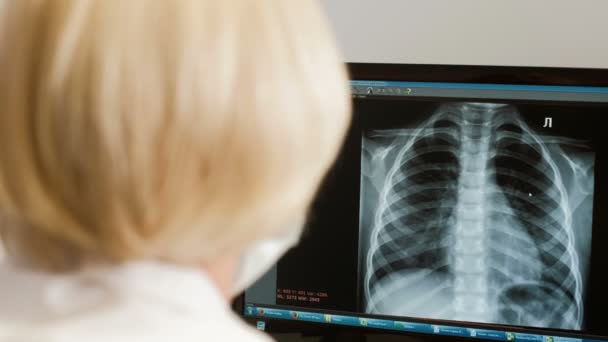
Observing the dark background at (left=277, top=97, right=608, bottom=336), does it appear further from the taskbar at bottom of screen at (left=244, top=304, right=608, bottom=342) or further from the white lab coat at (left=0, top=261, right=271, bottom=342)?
the white lab coat at (left=0, top=261, right=271, bottom=342)

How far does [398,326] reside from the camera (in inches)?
36.4

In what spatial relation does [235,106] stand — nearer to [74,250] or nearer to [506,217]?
[74,250]

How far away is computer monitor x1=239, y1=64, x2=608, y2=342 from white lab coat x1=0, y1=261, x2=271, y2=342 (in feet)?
1.44

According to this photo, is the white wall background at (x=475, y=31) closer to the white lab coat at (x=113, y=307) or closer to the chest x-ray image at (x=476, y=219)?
the chest x-ray image at (x=476, y=219)

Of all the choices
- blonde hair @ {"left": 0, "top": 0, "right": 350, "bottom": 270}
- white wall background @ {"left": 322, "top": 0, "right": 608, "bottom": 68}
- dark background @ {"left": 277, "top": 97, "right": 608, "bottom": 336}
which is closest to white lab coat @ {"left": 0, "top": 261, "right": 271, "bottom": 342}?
blonde hair @ {"left": 0, "top": 0, "right": 350, "bottom": 270}

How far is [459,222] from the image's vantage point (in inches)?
34.9

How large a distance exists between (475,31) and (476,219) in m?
0.35

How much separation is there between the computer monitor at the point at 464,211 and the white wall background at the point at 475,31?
0.27 meters

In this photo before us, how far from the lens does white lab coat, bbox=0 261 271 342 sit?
17.8 inches

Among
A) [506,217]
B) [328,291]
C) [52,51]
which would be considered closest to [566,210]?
[506,217]

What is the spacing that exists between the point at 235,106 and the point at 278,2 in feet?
0.24

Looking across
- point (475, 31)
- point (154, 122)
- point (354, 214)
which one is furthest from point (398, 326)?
point (154, 122)

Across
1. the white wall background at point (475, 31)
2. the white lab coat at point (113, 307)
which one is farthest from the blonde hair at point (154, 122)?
the white wall background at point (475, 31)

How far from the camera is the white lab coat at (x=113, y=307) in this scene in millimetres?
452
